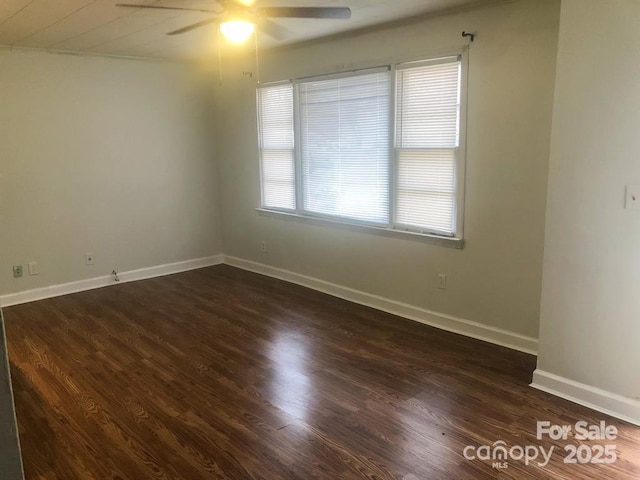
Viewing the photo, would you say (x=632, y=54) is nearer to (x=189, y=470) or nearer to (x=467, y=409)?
(x=467, y=409)

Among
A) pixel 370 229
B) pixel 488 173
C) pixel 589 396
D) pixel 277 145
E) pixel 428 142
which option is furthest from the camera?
pixel 277 145

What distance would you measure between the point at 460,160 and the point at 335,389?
1.89 meters

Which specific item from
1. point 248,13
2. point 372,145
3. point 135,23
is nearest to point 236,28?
point 248,13

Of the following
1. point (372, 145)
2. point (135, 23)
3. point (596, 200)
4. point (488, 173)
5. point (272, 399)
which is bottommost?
point (272, 399)

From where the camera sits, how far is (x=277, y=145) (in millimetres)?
5273

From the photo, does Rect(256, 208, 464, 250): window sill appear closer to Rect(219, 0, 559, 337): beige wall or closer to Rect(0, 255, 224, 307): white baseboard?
Rect(219, 0, 559, 337): beige wall

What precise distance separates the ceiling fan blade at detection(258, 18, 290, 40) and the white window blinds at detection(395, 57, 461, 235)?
102 centimetres

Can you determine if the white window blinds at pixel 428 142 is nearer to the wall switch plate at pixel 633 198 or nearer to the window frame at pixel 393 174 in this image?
the window frame at pixel 393 174

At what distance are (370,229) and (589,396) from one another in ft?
7.16

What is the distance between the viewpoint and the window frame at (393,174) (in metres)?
3.64

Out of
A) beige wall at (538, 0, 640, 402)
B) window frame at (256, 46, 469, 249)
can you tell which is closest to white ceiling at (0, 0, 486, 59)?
window frame at (256, 46, 469, 249)

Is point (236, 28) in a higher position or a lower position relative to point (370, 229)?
higher

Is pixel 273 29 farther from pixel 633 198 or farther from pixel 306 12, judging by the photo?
pixel 633 198

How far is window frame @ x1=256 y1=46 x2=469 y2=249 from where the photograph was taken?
3637 millimetres
